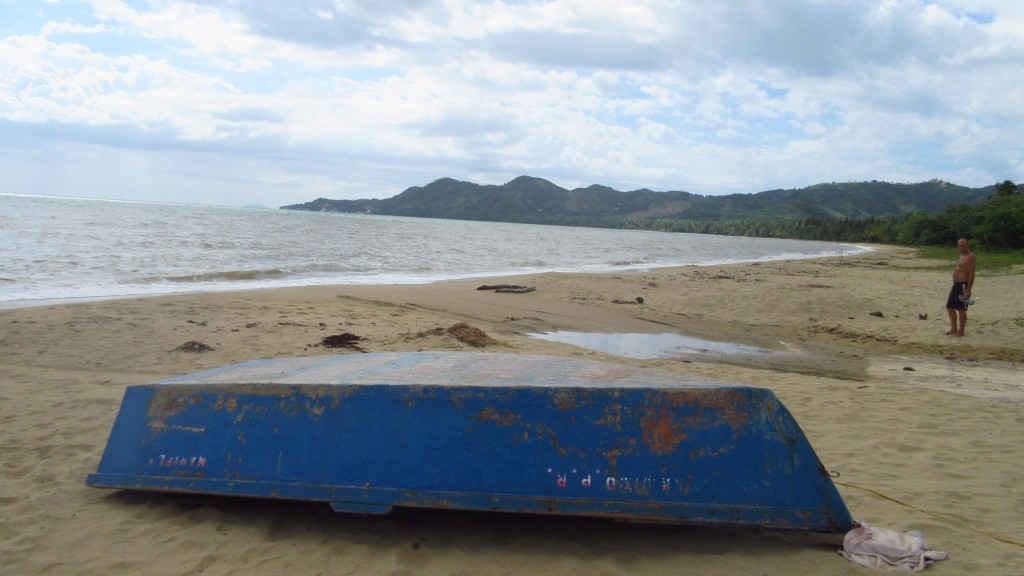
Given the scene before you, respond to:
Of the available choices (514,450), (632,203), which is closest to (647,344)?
(514,450)

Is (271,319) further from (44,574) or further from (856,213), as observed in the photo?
(856,213)

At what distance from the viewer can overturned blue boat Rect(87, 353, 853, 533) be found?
3.10m

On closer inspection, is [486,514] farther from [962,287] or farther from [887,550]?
[962,287]

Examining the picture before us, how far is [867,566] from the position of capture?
294 cm

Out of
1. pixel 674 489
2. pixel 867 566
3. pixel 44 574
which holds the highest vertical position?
pixel 674 489

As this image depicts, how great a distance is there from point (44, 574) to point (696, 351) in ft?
25.3

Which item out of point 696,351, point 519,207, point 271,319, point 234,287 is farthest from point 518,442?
point 519,207

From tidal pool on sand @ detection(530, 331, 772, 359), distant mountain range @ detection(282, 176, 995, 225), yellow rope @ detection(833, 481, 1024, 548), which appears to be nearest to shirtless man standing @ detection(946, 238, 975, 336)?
tidal pool on sand @ detection(530, 331, 772, 359)

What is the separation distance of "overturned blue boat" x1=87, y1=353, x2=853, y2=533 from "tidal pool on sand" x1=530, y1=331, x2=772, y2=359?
521 cm

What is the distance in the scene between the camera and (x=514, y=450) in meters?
3.18

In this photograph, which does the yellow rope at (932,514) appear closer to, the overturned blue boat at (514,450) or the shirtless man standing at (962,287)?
the overturned blue boat at (514,450)

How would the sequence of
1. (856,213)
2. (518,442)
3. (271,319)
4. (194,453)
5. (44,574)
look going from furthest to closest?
(856,213) < (271,319) < (194,453) < (518,442) < (44,574)

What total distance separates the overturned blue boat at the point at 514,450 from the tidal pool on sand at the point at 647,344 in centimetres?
521

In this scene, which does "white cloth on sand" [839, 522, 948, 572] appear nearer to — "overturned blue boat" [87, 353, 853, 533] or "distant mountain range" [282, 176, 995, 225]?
"overturned blue boat" [87, 353, 853, 533]
